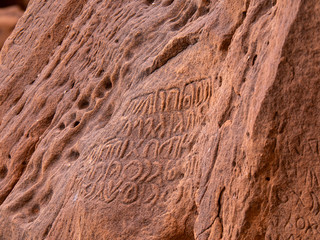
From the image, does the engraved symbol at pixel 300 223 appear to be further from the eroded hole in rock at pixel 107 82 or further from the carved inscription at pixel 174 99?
the eroded hole in rock at pixel 107 82

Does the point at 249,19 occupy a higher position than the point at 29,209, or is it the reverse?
the point at 249,19

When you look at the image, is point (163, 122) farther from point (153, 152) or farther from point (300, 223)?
point (300, 223)

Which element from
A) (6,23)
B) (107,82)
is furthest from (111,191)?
(6,23)

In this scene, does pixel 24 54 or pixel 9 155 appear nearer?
pixel 9 155

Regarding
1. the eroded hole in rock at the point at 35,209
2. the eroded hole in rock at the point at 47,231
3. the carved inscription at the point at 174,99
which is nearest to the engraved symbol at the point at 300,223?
the carved inscription at the point at 174,99

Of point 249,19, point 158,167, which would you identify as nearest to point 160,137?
point 158,167

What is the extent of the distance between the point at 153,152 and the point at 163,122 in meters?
0.13

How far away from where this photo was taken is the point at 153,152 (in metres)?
2.14

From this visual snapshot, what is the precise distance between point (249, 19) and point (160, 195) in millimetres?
722

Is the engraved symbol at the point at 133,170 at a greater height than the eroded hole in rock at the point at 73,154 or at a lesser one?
greater

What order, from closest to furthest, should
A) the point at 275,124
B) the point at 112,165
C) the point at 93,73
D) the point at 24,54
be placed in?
the point at 275,124 < the point at 112,165 < the point at 93,73 < the point at 24,54

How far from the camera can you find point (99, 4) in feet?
10.3

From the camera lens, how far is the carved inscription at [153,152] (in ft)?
6.75

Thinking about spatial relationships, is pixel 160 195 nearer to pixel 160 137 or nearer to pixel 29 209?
pixel 160 137
